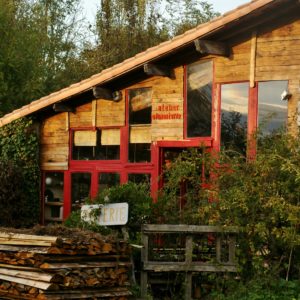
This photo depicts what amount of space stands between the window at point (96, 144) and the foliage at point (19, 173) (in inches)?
51.1

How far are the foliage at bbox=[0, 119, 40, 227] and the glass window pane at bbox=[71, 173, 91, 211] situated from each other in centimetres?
116

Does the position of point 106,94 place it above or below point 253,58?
below

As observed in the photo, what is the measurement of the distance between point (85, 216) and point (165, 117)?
4.71 meters

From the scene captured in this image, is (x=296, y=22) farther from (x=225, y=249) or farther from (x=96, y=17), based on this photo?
(x=96, y=17)

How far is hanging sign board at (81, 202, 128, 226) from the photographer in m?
10.1

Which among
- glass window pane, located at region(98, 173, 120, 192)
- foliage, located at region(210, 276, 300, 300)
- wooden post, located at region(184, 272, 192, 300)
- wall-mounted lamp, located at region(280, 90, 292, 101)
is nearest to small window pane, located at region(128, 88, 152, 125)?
glass window pane, located at region(98, 173, 120, 192)

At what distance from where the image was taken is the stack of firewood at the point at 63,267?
8.55m

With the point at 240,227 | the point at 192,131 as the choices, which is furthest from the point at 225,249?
the point at 192,131

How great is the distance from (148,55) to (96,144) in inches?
129

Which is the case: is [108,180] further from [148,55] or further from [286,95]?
[286,95]

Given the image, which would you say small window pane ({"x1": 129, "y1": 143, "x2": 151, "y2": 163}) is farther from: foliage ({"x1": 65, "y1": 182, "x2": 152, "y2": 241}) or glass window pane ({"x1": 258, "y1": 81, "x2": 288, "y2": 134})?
foliage ({"x1": 65, "y1": 182, "x2": 152, "y2": 241})

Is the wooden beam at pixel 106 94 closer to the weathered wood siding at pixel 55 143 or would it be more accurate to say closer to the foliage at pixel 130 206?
the weathered wood siding at pixel 55 143

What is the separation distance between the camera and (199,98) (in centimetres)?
1420

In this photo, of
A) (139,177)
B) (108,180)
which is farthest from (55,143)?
(139,177)
